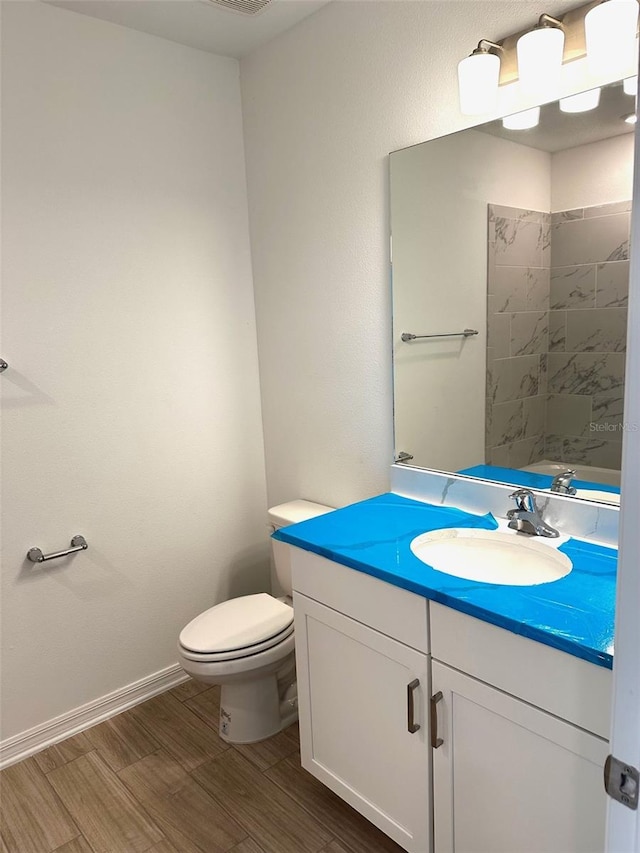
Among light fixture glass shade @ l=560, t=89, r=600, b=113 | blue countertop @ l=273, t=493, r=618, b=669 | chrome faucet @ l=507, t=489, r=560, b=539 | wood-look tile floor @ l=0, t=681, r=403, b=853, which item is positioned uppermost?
light fixture glass shade @ l=560, t=89, r=600, b=113

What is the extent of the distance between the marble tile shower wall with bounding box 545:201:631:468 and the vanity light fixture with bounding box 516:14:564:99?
1.06 ft

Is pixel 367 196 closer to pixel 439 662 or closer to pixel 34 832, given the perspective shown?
pixel 439 662

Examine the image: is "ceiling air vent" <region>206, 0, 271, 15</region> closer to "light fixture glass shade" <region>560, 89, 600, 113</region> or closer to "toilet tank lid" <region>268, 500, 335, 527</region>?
"light fixture glass shade" <region>560, 89, 600, 113</region>

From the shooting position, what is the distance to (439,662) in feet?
4.66

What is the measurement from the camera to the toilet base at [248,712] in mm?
2186

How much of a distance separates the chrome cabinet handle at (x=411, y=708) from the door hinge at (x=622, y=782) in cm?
73

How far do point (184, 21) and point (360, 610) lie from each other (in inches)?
79.8

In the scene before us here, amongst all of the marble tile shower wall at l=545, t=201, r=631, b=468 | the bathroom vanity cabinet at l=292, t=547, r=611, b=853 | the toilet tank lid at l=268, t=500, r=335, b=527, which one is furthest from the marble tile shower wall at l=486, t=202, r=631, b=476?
the toilet tank lid at l=268, t=500, r=335, b=527

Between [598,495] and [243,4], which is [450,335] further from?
[243,4]

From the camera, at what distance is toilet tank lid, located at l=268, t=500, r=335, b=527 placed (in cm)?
240

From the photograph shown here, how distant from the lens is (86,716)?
2324mm

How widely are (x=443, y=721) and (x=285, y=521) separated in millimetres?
1098

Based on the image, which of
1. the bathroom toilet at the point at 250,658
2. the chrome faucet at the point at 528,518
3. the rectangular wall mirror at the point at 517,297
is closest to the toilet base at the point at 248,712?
the bathroom toilet at the point at 250,658

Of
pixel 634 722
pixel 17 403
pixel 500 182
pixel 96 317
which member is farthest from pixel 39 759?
pixel 500 182
